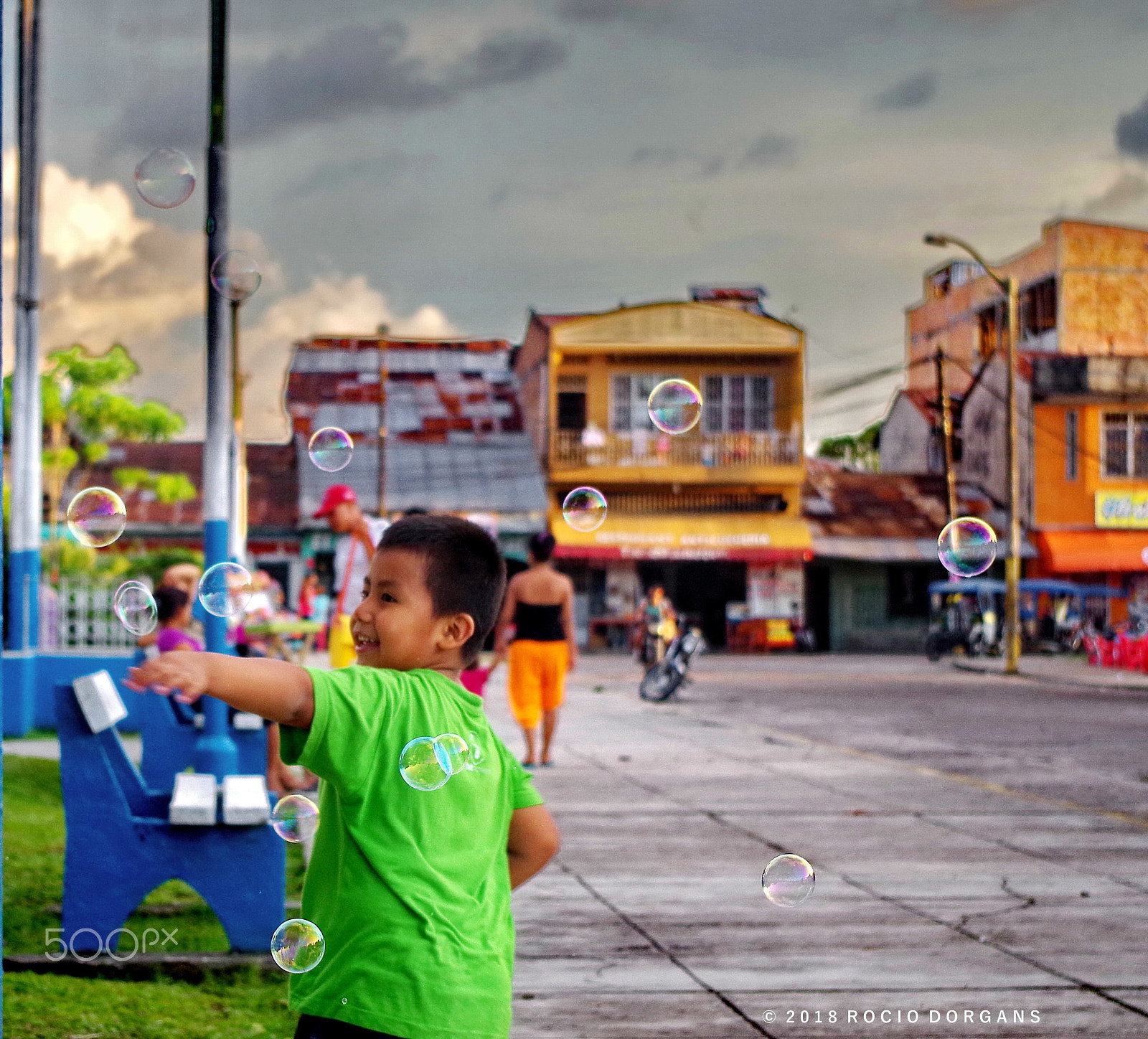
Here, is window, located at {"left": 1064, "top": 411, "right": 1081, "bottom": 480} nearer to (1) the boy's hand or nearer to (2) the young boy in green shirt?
(2) the young boy in green shirt

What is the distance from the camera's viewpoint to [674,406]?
7.18 m

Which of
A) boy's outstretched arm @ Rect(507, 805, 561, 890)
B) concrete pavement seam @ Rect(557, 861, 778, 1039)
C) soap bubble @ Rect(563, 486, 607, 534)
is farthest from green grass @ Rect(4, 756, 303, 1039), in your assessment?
soap bubble @ Rect(563, 486, 607, 534)

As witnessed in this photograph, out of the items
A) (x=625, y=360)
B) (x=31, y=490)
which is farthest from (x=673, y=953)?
(x=625, y=360)

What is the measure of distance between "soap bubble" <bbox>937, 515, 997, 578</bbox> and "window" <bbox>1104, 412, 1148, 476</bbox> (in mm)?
30436

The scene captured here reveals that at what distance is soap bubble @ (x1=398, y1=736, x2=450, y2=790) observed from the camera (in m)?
2.12

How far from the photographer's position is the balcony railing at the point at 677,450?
3569 centimetres

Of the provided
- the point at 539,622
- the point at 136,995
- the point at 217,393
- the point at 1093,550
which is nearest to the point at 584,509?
the point at 217,393

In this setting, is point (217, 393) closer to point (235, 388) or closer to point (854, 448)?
point (235, 388)

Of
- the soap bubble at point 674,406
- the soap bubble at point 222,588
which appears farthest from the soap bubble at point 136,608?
the soap bubble at point 674,406

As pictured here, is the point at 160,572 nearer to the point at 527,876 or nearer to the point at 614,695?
the point at 614,695

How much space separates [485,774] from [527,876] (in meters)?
0.29

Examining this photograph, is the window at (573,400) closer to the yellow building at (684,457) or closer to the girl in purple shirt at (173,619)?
the yellow building at (684,457)

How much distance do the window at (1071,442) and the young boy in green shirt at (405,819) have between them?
3579cm

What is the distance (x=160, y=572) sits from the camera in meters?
21.4
